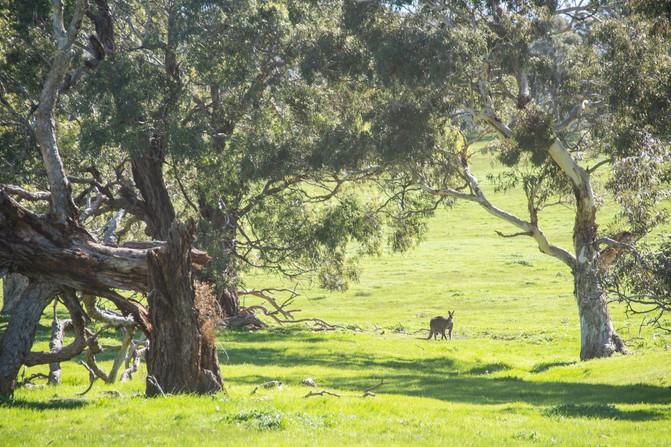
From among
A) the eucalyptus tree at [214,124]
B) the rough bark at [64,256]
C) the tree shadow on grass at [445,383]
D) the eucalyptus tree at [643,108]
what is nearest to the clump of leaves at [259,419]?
the rough bark at [64,256]

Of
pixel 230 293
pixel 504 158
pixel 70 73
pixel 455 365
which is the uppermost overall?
pixel 70 73

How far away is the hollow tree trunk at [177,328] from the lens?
1562cm

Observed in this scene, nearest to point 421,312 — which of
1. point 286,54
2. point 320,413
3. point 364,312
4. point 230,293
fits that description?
point 364,312

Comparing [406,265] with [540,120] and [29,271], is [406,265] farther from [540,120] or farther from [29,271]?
[29,271]

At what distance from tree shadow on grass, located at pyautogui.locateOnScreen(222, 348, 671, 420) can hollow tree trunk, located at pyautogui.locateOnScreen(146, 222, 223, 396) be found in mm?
7040

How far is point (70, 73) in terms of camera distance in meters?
31.2

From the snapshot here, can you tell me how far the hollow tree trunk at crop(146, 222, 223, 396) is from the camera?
615 inches

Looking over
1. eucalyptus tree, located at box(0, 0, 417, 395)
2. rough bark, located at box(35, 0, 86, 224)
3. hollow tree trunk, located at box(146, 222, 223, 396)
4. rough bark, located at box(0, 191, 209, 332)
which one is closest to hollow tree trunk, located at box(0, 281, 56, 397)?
rough bark, located at box(0, 191, 209, 332)

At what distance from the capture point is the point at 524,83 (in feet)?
109

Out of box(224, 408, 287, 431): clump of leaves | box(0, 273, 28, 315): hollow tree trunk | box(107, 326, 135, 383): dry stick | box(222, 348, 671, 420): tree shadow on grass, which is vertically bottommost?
box(222, 348, 671, 420): tree shadow on grass

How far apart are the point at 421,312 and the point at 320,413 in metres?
36.6

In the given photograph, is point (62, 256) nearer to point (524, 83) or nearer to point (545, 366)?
point (545, 366)

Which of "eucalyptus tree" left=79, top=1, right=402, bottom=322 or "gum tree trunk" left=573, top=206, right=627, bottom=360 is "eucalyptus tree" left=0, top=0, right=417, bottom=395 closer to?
"eucalyptus tree" left=79, top=1, right=402, bottom=322

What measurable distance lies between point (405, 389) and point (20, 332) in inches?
453
